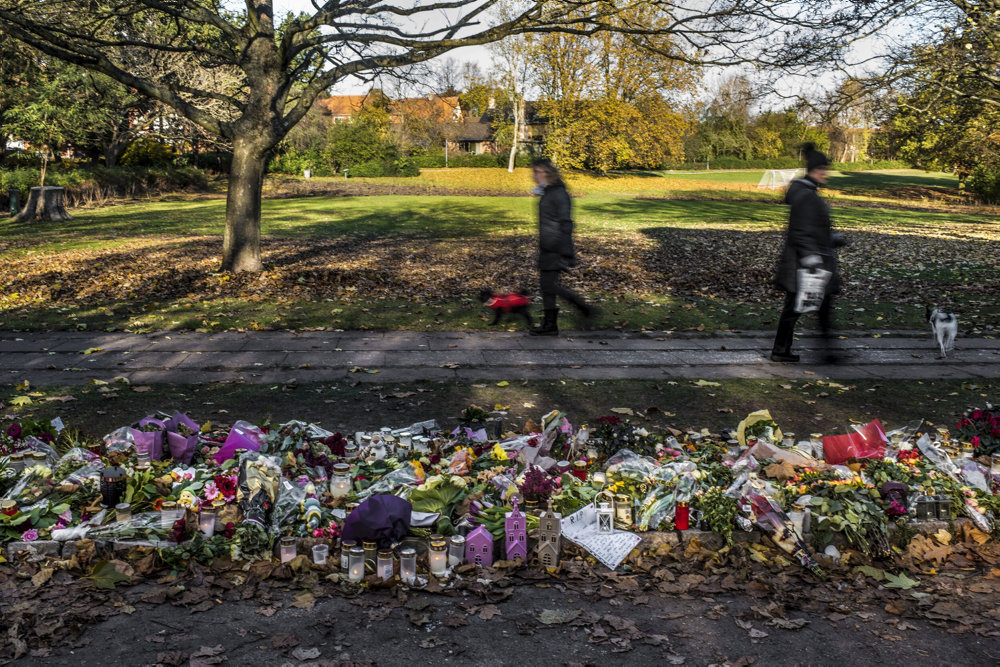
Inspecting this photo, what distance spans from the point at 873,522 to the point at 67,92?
37216 mm

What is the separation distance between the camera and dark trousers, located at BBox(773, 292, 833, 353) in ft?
26.8

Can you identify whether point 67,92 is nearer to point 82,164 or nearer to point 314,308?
point 82,164

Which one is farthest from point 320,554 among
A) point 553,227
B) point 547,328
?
point 547,328

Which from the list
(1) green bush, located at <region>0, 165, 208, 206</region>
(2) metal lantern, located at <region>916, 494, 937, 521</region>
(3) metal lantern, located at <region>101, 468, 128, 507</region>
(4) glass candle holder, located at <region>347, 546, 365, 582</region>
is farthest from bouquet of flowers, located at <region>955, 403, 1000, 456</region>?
(1) green bush, located at <region>0, 165, 208, 206</region>

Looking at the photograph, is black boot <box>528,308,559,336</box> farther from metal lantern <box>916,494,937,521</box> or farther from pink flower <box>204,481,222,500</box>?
pink flower <box>204,481,222,500</box>

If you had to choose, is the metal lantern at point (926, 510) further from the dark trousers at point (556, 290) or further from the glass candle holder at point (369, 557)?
the dark trousers at point (556, 290)

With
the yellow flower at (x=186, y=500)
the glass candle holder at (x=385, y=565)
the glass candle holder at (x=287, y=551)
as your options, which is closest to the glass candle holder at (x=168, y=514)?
the yellow flower at (x=186, y=500)

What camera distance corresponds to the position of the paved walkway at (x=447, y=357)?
7.99m

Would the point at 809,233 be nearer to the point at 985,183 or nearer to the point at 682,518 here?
the point at 682,518

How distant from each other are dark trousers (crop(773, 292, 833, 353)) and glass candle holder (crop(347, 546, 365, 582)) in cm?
572

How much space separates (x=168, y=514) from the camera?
4348mm

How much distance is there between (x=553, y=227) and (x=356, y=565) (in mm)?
5802

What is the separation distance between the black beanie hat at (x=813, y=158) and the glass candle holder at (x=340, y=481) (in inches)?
221

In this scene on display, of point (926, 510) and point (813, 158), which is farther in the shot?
point (813, 158)
